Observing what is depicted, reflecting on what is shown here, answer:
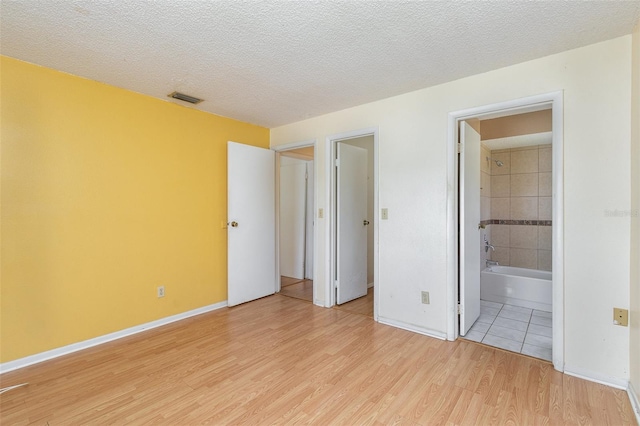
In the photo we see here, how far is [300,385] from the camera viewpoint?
1.94m

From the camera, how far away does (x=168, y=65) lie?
224 cm

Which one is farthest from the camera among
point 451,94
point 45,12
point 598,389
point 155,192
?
point 155,192

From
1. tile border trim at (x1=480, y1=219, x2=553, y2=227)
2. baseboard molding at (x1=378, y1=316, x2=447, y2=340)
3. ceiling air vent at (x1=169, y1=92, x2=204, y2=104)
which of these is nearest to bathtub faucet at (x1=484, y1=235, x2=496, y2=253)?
tile border trim at (x1=480, y1=219, x2=553, y2=227)

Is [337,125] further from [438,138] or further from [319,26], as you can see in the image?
[319,26]

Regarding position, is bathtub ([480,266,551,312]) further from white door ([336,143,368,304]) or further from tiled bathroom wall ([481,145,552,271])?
white door ([336,143,368,304])

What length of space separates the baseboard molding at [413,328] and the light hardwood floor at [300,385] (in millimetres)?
72

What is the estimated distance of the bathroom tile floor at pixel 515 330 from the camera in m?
2.45

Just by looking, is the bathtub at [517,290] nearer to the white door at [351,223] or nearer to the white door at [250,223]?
the white door at [351,223]

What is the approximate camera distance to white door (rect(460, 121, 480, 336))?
264 cm

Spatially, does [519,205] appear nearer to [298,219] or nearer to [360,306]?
[360,306]

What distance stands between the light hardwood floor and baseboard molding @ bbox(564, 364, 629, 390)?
0.16 feet

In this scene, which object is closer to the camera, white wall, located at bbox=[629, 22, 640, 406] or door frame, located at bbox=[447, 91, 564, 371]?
white wall, located at bbox=[629, 22, 640, 406]

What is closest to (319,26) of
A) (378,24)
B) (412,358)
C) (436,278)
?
(378,24)

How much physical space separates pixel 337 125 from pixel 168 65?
1.75 metres
